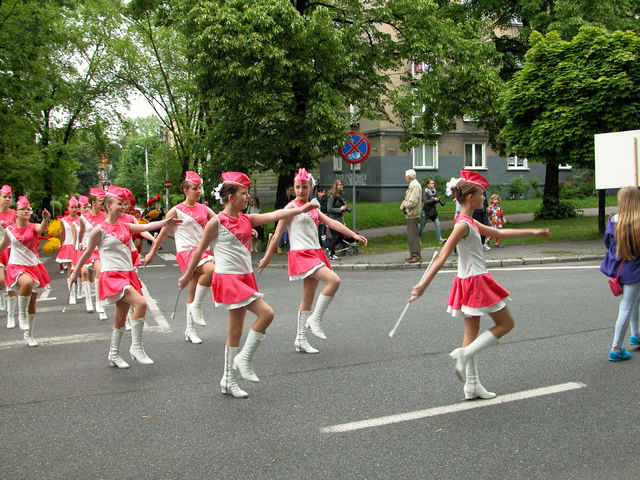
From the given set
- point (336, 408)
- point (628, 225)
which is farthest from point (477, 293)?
point (628, 225)

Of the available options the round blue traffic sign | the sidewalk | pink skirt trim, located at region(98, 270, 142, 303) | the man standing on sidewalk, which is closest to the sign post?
the round blue traffic sign

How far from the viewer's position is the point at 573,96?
1623 centimetres

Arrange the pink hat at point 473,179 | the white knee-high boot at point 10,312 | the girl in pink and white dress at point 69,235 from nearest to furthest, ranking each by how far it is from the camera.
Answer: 1. the pink hat at point 473,179
2. the white knee-high boot at point 10,312
3. the girl in pink and white dress at point 69,235

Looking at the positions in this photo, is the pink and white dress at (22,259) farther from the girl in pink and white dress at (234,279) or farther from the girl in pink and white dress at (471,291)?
the girl in pink and white dress at (471,291)

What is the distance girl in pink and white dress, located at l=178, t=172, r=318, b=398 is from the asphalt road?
0.30 meters

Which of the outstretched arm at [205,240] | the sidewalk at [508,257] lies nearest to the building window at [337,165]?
the sidewalk at [508,257]

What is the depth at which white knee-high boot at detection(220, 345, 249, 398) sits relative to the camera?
5203 mm

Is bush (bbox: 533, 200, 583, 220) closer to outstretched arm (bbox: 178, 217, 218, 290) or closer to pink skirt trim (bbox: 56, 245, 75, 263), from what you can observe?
pink skirt trim (bbox: 56, 245, 75, 263)

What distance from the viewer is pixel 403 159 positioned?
116 feet

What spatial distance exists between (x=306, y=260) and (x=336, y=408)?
2.34m

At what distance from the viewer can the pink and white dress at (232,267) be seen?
5168 millimetres

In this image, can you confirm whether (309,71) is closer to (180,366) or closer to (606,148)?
(606,148)

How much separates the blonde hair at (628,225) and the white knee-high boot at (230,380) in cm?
372

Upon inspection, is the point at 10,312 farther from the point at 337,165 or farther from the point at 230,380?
the point at 337,165
